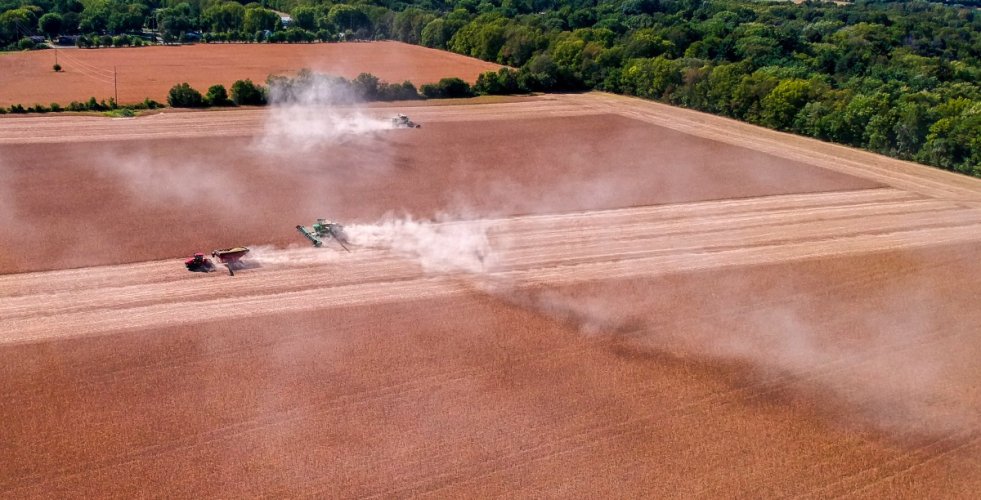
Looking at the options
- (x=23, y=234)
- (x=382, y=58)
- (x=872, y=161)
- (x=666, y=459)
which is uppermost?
(x=382, y=58)

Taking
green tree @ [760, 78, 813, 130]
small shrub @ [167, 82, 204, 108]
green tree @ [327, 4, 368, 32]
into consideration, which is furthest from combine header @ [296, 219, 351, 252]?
green tree @ [327, 4, 368, 32]

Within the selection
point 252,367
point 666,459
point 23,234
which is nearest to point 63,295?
point 23,234

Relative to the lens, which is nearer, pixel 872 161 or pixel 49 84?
pixel 872 161

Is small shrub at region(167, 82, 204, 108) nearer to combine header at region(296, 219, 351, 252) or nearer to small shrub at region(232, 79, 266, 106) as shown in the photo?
small shrub at region(232, 79, 266, 106)

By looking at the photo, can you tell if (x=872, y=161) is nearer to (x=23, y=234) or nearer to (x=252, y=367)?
(x=252, y=367)

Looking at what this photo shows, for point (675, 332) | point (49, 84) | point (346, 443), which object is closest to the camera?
point (346, 443)

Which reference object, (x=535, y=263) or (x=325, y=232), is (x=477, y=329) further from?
(x=325, y=232)

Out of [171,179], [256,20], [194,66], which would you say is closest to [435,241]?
[171,179]

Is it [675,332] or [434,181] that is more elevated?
[434,181]
